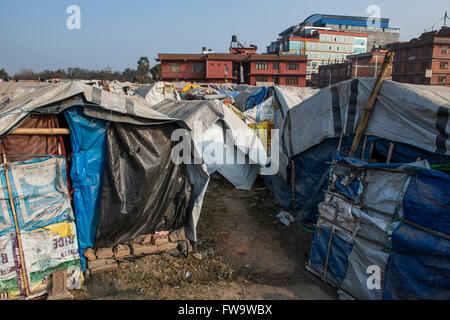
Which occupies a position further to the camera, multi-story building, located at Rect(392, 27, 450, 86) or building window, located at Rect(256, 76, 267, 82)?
building window, located at Rect(256, 76, 267, 82)

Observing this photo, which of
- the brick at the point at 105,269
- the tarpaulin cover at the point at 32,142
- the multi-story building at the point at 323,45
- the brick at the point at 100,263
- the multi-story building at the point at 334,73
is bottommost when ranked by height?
the brick at the point at 105,269

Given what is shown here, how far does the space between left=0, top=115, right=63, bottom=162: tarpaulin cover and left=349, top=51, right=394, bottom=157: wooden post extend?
5.06 m

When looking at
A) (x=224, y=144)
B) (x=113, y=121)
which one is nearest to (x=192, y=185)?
(x=113, y=121)

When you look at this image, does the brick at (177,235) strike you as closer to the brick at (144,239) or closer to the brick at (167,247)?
the brick at (167,247)

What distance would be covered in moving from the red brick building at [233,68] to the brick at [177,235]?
108 ft

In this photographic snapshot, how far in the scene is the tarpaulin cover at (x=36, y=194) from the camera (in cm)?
405

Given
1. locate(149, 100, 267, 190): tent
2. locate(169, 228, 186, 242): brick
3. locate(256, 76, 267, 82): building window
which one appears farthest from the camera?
locate(256, 76, 267, 82): building window

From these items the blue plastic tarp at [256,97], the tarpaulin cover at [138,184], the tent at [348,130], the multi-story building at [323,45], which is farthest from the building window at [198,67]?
the tarpaulin cover at [138,184]

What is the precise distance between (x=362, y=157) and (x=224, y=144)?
4221 mm

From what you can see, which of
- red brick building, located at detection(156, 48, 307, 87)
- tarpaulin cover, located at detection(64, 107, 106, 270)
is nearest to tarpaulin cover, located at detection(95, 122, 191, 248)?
tarpaulin cover, located at detection(64, 107, 106, 270)

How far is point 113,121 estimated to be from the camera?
4.65 meters

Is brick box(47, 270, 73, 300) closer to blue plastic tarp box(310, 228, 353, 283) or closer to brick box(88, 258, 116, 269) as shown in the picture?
brick box(88, 258, 116, 269)

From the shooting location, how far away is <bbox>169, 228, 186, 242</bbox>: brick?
5.33m

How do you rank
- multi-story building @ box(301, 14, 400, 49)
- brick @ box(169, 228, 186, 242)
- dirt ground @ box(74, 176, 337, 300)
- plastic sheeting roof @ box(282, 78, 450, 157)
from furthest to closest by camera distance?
multi-story building @ box(301, 14, 400, 49) < brick @ box(169, 228, 186, 242) < dirt ground @ box(74, 176, 337, 300) < plastic sheeting roof @ box(282, 78, 450, 157)
